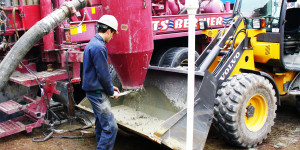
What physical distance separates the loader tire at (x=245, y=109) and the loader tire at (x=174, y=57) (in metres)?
2.15

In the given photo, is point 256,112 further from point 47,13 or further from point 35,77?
point 47,13

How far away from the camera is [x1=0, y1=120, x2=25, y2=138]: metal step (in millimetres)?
4133

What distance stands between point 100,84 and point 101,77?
110mm

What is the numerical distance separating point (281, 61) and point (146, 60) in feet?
6.96

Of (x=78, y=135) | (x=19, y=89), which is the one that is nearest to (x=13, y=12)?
(x=19, y=89)

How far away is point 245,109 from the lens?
3707mm

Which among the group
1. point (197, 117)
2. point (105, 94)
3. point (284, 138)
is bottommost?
point (284, 138)

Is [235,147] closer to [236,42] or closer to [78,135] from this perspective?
[236,42]

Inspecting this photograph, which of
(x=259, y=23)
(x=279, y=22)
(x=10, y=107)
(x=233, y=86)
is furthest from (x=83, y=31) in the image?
(x=279, y=22)

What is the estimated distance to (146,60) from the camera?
383 cm

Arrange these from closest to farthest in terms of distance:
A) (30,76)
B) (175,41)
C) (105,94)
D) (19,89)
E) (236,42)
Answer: (105,94) → (236,42) → (30,76) → (19,89) → (175,41)

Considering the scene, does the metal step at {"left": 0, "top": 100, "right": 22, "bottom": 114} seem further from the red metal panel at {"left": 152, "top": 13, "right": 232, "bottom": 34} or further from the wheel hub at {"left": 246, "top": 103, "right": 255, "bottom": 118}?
the wheel hub at {"left": 246, "top": 103, "right": 255, "bottom": 118}

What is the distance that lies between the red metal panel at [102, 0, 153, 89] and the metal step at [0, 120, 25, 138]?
1.77 meters

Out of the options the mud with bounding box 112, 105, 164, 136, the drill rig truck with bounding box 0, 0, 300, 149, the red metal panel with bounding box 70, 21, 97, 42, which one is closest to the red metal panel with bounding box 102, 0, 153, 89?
the drill rig truck with bounding box 0, 0, 300, 149
